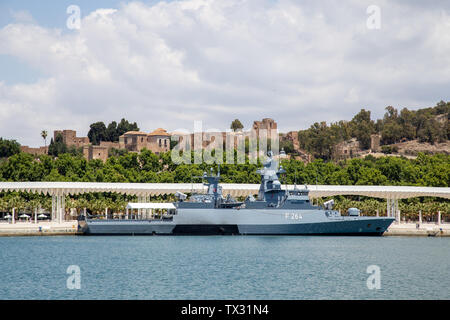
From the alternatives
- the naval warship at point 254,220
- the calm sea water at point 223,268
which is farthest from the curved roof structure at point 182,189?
the calm sea water at point 223,268

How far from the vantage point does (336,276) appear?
127ft

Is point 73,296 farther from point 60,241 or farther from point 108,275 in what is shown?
point 60,241

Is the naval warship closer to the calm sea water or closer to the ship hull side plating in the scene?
the ship hull side plating

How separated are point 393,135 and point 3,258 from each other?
533ft

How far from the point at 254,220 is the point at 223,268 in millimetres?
24251

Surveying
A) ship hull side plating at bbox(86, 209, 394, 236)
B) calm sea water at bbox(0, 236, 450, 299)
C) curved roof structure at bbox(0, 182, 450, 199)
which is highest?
curved roof structure at bbox(0, 182, 450, 199)

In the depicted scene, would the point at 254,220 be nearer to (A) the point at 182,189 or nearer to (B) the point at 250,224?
(B) the point at 250,224

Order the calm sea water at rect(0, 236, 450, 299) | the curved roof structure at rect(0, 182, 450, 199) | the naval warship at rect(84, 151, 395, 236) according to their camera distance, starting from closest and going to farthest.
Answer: the calm sea water at rect(0, 236, 450, 299) < the naval warship at rect(84, 151, 395, 236) < the curved roof structure at rect(0, 182, 450, 199)

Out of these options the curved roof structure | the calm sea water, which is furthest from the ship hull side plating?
the curved roof structure

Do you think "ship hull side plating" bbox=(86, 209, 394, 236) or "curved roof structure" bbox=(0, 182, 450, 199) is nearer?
"ship hull side plating" bbox=(86, 209, 394, 236)

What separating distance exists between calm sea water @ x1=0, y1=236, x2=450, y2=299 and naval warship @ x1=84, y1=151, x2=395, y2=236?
3.84 m

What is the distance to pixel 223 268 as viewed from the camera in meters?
41.4

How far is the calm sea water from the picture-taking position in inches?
1321
